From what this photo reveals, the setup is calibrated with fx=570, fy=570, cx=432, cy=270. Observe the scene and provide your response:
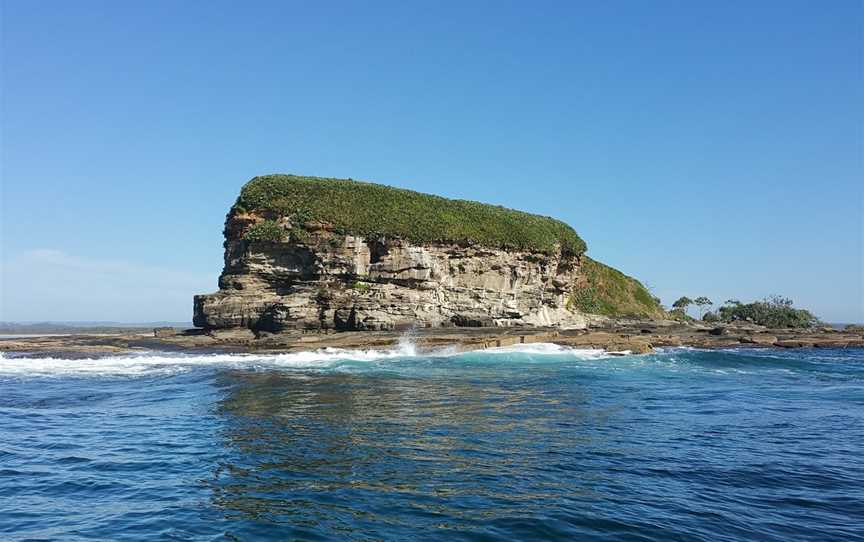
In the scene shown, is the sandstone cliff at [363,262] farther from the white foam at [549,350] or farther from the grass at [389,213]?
the white foam at [549,350]

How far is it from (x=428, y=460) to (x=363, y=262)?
30.6m

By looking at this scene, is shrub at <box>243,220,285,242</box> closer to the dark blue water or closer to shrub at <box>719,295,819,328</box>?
the dark blue water

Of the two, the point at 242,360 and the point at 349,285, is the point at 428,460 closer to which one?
the point at 242,360

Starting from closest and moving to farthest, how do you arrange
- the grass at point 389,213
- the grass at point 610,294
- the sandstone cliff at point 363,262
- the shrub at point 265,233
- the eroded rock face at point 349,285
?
the eroded rock face at point 349,285, the sandstone cliff at point 363,262, the shrub at point 265,233, the grass at point 389,213, the grass at point 610,294

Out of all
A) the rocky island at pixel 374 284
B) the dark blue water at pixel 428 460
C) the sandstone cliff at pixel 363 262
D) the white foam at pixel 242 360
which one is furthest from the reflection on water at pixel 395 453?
the sandstone cliff at pixel 363 262

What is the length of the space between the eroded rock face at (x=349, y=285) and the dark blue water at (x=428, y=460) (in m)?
15.6

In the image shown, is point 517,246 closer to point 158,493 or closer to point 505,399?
point 505,399

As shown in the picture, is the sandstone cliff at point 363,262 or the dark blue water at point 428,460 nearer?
the dark blue water at point 428,460

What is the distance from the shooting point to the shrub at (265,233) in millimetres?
39156

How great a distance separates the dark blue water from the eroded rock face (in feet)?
51.1

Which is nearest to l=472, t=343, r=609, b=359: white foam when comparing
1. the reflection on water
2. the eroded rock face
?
the eroded rock face

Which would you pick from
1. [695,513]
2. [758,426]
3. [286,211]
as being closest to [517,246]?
[286,211]

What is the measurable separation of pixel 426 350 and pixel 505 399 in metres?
18.4

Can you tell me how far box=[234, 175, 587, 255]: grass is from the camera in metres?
40.7
